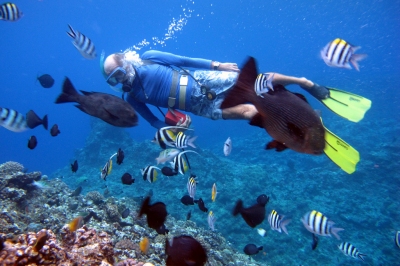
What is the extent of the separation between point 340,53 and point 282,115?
10.2 feet

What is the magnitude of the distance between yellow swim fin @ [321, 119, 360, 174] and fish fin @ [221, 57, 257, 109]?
1.69ft

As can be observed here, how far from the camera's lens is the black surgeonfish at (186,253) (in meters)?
2.09

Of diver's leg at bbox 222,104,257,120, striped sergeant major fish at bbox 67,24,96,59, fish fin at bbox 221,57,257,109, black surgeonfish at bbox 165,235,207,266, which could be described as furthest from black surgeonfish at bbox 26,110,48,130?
fish fin at bbox 221,57,257,109

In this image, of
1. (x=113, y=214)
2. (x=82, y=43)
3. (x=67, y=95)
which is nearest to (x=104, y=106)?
(x=67, y=95)

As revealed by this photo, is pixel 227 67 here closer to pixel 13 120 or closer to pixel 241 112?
pixel 241 112

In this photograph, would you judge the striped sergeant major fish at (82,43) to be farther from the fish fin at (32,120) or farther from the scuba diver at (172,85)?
the fish fin at (32,120)

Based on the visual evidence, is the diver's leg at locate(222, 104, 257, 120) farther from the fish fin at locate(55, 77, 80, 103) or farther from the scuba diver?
Answer: the fish fin at locate(55, 77, 80, 103)

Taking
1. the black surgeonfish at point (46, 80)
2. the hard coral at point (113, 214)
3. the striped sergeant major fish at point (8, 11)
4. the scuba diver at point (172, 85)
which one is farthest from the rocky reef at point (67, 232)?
the striped sergeant major fish at point (8, 11)

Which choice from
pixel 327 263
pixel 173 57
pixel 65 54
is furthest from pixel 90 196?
pixel 65 54

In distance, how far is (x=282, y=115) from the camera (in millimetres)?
1312

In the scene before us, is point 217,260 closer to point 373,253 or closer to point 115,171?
point 373,253

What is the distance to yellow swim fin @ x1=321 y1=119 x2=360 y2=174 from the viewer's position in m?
1.29

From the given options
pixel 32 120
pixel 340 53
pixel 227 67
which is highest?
pixel 227 67

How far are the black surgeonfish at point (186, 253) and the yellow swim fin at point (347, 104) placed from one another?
1.79m
